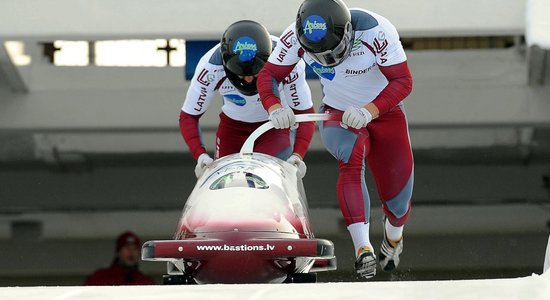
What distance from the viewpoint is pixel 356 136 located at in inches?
210

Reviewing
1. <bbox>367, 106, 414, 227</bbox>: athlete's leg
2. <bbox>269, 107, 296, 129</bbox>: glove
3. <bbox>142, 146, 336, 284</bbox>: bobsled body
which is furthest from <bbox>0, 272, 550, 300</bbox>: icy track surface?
<bbox>367, 106, 414, 227</bbox>: athlete's leg

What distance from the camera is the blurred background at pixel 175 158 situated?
1030cm

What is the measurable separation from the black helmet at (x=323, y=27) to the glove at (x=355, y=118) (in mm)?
271

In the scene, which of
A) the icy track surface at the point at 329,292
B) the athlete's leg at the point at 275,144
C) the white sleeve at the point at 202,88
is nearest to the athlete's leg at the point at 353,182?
the athlete's leg at the point at 275,144

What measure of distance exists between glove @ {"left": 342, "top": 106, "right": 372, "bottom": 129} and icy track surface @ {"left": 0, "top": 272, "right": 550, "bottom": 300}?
1667 millimetres

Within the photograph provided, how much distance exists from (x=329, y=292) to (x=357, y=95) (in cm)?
235

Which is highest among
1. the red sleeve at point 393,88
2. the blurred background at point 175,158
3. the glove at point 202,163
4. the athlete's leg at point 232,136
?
the red sleeve at point 393,88

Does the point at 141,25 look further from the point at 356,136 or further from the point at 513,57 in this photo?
the point at 356,136

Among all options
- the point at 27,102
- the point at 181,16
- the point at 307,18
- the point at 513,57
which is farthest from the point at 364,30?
the point at 27,102

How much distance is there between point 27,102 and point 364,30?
19.6 ft

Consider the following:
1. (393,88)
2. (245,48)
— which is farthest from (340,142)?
(245,48)

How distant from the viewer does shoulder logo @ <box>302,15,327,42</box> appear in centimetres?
504

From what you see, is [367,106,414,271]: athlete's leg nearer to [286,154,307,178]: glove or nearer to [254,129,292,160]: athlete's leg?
[286,154,307,178]: glove

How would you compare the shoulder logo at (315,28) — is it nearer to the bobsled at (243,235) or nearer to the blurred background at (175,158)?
the bobsled at (243,235)
